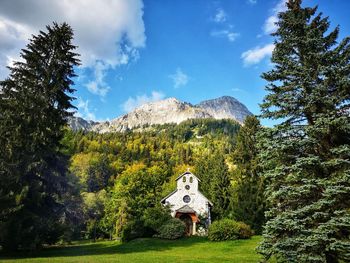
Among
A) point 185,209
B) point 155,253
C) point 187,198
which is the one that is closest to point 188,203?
point 187,198

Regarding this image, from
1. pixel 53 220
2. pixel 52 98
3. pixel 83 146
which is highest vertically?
pixel 83 146

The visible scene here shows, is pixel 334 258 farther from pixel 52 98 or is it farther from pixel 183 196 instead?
pixel 183 196

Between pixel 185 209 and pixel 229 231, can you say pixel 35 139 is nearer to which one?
pixel 229 231

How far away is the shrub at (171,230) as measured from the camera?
117 ft

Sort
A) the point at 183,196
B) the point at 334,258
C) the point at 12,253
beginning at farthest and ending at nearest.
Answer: the point at 183,196 → the point at 12,253 → the point at 334,258

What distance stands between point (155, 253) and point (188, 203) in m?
22.8

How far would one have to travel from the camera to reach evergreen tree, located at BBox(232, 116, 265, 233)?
116 ft

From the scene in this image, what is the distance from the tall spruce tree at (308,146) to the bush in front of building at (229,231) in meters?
18.6

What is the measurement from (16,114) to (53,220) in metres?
9.04

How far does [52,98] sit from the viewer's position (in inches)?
1010

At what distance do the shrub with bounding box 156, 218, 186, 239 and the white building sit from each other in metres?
7.35

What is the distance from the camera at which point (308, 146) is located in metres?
12.9

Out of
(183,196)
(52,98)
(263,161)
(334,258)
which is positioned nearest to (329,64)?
(263,161)

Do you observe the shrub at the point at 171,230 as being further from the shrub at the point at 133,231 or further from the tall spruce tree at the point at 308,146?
the tall spruce tree at the point at 308,146
